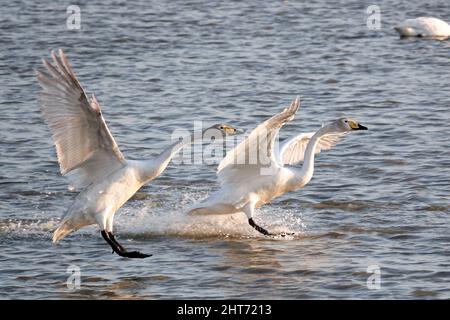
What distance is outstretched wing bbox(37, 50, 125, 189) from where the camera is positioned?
995 cm

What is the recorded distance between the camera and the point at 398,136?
50.5ft

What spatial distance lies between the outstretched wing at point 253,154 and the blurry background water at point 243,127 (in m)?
0.66

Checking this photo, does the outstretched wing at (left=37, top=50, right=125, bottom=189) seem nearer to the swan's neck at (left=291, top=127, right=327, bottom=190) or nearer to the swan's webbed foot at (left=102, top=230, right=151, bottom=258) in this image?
the swan's webbed foot at (left=102, top=230, right=151, bottom=258)

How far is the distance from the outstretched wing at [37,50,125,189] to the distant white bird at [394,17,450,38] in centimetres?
1203

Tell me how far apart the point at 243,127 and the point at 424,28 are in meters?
6.69

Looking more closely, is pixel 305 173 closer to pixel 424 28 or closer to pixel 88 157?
pixel 88 157

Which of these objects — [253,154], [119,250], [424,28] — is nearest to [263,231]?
[253,154]

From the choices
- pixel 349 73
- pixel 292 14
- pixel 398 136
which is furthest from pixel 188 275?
pixel 292 14

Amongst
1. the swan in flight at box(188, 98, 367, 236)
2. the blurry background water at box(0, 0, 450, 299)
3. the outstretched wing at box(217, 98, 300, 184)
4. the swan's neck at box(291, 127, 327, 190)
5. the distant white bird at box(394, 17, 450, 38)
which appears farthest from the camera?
the distant white bird at box(394, 17, 450, 38)

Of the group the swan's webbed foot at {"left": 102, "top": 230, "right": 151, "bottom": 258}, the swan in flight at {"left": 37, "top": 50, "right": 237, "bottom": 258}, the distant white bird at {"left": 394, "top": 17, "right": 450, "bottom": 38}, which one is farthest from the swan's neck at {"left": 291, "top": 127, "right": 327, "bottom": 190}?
the distant white bird at {"left": 394, "top": 17, "right": 450, "bottom": 38}

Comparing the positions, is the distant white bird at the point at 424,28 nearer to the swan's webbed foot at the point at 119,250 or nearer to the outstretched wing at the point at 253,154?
the outstretched wing at the point at 253,154

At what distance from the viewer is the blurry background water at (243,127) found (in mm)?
10273

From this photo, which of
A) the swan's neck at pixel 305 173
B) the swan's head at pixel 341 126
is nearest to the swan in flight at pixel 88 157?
the swan's neck at pixel 305 173

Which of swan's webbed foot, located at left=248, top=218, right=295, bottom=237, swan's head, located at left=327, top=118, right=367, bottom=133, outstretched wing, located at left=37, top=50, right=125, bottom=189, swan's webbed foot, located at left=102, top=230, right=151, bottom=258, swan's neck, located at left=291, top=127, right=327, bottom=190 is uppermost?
outstretched wing, located at left=37, top=50, right=125, bottom=189
